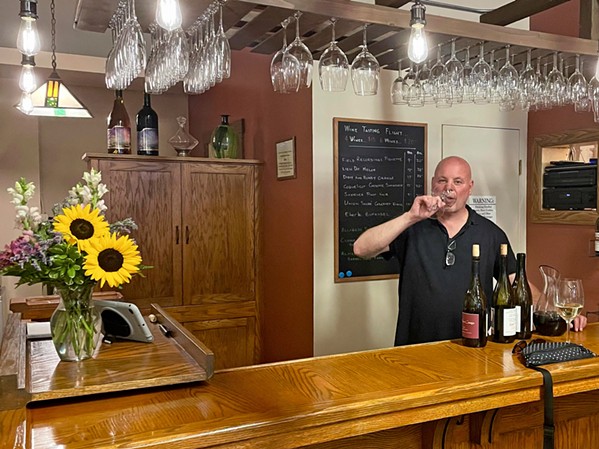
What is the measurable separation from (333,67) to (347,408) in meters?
1.10

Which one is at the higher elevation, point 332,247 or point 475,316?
point 332,247

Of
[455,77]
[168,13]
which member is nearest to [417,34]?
[455,77]

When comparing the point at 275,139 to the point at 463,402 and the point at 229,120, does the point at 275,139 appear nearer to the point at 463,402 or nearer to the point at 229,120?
the point at 229,120

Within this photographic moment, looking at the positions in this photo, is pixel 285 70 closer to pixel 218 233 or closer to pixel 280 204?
pixel 280 204

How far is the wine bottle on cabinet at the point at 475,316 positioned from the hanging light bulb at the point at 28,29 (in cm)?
147

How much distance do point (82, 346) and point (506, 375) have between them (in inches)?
47.7

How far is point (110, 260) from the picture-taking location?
60.9 inches

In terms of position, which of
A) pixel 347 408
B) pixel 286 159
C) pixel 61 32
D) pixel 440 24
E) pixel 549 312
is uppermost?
pixel 61 32

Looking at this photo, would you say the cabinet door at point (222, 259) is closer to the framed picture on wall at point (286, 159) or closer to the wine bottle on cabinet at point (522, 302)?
the framed picture on wall at point (286, 159)

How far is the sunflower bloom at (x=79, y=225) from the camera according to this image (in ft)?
5.09

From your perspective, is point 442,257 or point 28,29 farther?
point 442,257

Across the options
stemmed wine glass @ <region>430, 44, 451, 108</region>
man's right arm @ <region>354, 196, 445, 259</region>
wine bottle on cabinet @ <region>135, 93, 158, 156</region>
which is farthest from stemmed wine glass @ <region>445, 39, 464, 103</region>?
wine bottle on cabinet @ <region>135, 93, 158, 156</region>

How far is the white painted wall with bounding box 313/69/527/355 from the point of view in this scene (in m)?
3.32

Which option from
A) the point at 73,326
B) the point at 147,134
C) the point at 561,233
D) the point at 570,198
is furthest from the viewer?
the point at 147,134
